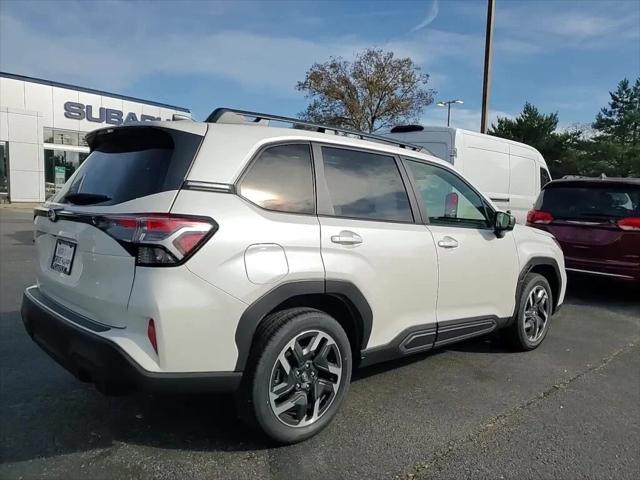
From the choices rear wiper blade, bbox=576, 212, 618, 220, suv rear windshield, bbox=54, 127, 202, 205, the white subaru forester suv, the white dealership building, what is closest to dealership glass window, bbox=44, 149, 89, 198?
the white dealership building

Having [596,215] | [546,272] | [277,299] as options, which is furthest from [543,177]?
[277,299]

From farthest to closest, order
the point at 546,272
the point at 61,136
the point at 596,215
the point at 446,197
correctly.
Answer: the point at 61,136
the point at 596,215
the point at 546,272
the point at 446,197

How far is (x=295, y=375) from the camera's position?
115 inches

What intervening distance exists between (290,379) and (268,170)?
1175 millimetres

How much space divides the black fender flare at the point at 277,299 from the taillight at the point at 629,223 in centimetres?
513

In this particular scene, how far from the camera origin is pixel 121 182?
2.83 metres

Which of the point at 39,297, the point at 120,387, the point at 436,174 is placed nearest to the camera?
the point at 120,387

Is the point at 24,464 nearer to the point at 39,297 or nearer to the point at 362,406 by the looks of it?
the point at 39,297

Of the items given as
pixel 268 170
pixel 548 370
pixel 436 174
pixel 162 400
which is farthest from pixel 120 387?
pixel 548 370

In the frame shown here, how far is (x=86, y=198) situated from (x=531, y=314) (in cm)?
388

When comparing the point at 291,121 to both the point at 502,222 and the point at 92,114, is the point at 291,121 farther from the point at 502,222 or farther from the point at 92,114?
the point at 92,114

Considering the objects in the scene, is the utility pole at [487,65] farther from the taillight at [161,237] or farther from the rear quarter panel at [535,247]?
the taillight at [161,237]

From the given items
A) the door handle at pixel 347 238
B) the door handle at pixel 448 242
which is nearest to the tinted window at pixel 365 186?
the door handle at pixel 347 238

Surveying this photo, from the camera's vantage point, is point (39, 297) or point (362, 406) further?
point (362, 406)
